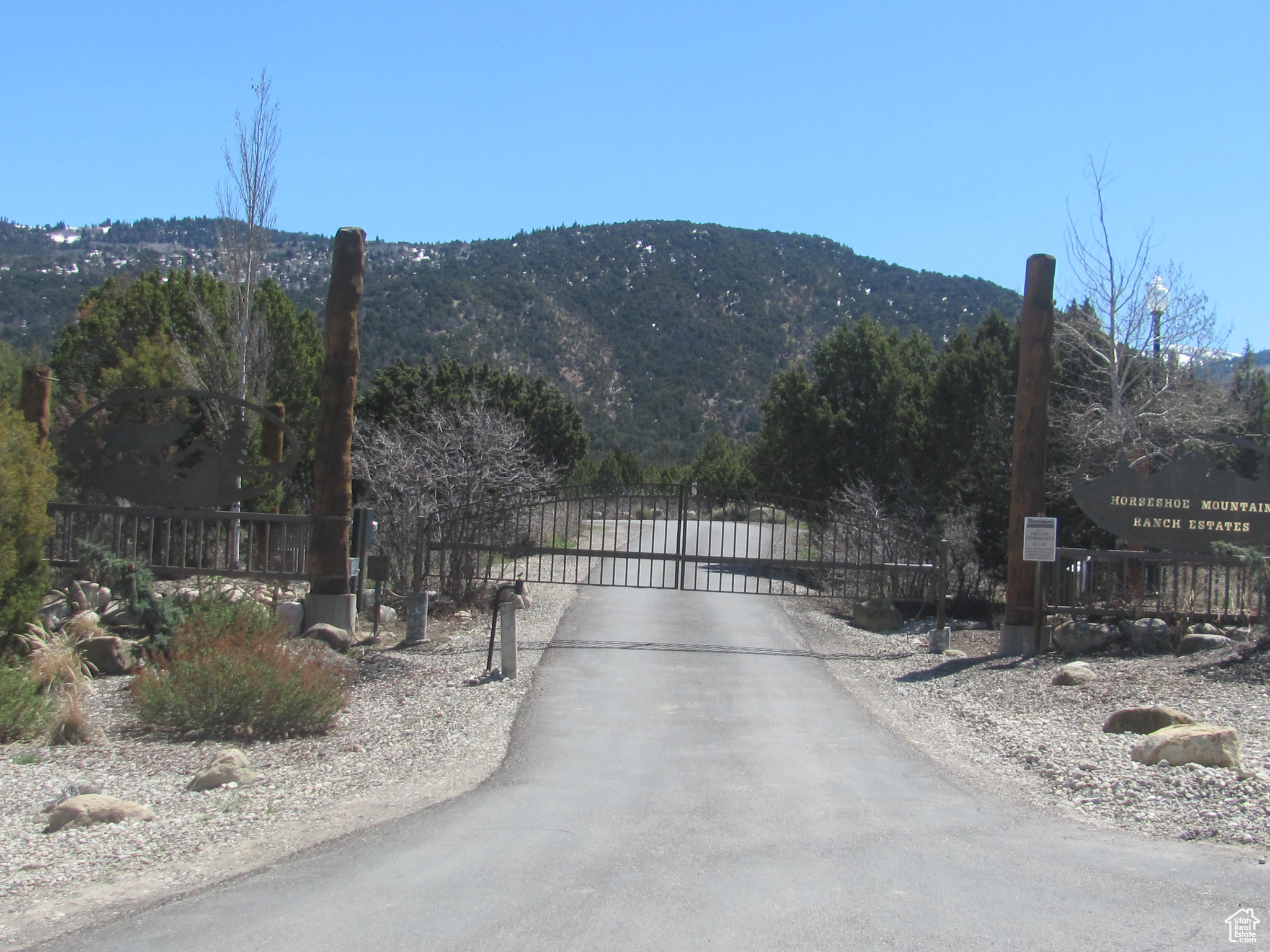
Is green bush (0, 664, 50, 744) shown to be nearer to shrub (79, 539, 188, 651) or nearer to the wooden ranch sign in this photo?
shrub (79, 539, 188, 651)

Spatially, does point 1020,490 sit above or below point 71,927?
above

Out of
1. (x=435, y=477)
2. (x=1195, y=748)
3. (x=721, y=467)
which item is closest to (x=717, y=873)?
(x=1195, y=748)

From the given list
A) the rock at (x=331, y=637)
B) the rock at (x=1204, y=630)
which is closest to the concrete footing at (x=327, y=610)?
the rock at (x=331, y=637)

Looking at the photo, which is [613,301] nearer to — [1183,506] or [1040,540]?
[1183,506]

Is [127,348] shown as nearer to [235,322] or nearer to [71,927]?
[235,322]

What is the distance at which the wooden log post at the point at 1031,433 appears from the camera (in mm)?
13281

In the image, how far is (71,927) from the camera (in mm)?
4555

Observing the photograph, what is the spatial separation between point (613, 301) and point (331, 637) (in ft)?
309

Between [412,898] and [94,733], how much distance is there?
14.8 feet

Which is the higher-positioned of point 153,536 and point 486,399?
point 486,399

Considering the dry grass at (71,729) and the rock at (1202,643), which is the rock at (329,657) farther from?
the rock at (1202,643)

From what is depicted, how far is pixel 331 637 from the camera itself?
12.3 m

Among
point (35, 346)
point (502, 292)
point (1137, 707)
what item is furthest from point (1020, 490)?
point (502, 292)

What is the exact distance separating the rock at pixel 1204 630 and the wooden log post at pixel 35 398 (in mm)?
14843
